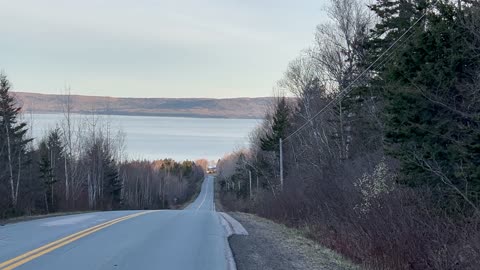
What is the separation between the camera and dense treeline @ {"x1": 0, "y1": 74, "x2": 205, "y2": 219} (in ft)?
156

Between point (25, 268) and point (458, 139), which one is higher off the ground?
point (458, 139)

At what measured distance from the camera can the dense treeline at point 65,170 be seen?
47.6 meters

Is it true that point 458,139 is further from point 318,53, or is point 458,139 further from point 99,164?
point 99,164

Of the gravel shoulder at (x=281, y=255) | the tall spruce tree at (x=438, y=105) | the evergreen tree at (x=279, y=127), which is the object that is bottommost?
the gravel shoulder at (x=281, y=255)

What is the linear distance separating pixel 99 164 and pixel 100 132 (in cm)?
865

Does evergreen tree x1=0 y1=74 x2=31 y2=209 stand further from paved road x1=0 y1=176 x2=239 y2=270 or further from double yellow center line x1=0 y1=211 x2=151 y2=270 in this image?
double yellow center line x1=0 y1=211 x2=151 y2=270

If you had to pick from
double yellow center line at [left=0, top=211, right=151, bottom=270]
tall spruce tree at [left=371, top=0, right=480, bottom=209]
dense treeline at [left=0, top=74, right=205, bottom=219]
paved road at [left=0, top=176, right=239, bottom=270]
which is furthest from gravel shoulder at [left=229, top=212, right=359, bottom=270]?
dense treeline at [left=0, top=74, right=205, bottom=219]

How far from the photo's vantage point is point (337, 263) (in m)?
11.8

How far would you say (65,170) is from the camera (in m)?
59.5

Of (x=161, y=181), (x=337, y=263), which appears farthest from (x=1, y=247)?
(x=161, y=181)

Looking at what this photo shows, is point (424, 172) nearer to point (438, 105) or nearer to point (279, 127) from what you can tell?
point (438, 105)

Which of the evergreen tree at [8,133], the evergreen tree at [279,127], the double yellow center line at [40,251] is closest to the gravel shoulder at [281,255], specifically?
the double yellow center line at [40,251]

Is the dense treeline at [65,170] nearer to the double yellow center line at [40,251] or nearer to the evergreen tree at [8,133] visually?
the evergreen tree at [8,133]

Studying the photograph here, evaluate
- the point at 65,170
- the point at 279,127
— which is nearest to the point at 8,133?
the point at 65,170
